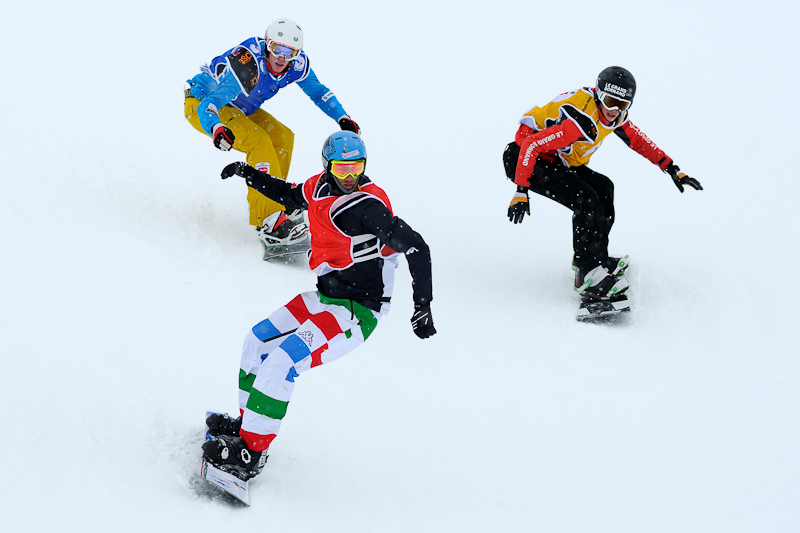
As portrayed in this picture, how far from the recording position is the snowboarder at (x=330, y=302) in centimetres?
394

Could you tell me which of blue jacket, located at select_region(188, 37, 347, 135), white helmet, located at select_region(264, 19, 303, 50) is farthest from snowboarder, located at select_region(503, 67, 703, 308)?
white helmet, located at select_region(264, 19, 303, 50)

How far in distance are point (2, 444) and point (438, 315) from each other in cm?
360

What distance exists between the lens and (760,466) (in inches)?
186

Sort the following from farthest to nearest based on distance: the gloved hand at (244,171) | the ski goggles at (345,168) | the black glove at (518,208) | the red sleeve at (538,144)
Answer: the red sleeve at (538,144), the black glove at (518,208), the gloved hand at (244,171), the ski goggles at (345,168)

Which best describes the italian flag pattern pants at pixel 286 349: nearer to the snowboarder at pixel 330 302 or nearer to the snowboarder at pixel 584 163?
the snowboarder at pixel 330 302

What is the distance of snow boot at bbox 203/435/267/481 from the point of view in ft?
13.0

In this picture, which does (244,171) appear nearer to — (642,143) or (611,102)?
(611,102)

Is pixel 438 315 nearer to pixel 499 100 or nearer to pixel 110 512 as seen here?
pixel 110 512

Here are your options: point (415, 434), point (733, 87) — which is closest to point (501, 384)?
point (415, 434)

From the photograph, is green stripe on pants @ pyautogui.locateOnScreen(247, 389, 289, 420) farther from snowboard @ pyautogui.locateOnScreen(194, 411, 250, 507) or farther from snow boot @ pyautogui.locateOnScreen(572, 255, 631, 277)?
snow boot @ pyautogui.locateOnScreen(572, 255, 631, 277)

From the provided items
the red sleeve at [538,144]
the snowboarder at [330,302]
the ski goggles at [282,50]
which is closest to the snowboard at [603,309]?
the red sleeve at [538,144]

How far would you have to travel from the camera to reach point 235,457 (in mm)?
3965

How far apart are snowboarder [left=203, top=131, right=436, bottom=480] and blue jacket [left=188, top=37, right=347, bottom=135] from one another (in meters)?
2.61

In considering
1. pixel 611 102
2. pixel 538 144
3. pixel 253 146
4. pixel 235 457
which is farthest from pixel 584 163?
pixel 235 457
